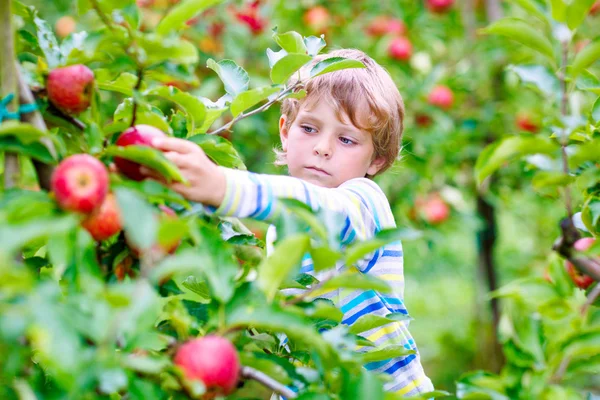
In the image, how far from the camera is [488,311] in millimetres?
3543

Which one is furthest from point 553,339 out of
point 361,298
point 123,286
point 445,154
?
point 445,154

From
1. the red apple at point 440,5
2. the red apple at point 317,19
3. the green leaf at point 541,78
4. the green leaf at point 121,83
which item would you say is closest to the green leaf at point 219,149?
the green leaf at point 121,83

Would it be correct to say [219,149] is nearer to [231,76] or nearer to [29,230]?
[231,76]

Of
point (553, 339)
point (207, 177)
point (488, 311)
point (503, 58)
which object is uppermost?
point (207, 177)

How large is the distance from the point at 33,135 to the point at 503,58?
109 inches

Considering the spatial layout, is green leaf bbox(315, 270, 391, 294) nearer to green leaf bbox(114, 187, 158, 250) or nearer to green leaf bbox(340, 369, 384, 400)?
green leaf bbox(340, 369, 384, 400)

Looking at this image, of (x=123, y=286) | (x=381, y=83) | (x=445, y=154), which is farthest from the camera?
(x=445, y=154)

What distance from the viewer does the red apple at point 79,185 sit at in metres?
0.73

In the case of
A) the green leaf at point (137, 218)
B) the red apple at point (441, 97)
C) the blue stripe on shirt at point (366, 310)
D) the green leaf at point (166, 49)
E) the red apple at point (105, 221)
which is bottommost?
the red apple at point (441, 97)

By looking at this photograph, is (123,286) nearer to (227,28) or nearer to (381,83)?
(381,83)

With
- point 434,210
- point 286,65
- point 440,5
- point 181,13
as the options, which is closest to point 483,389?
point 286,65

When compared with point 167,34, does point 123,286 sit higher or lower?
lower

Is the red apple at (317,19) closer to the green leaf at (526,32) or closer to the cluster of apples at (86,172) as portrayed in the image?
the green leaf at (526,32)

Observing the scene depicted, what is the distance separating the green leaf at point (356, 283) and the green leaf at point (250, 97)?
295 millimetres
